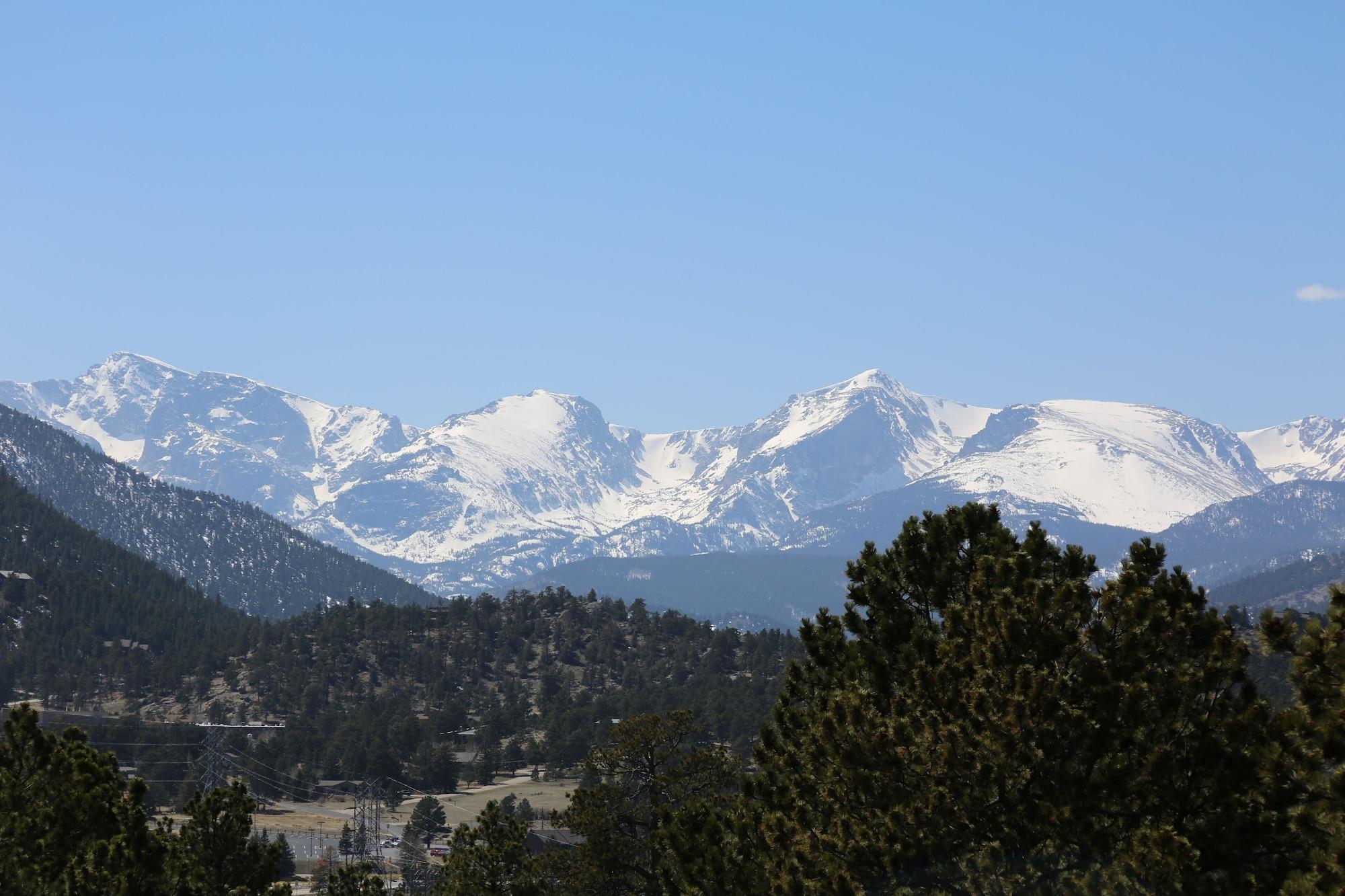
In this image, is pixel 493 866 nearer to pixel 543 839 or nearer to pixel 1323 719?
pixel 1323 719

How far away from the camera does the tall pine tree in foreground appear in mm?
24844

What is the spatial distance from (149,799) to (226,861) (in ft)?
519

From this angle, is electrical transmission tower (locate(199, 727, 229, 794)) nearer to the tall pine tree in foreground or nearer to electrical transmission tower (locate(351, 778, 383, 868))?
electrical transmission tower (locate(351, 778, 383, 868))

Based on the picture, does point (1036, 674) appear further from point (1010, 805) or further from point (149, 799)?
point (149, 799)

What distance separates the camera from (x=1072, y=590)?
88.5ft

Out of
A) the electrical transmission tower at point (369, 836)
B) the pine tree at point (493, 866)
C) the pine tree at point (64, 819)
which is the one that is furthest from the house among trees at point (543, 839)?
the pine tree at point (64, 819)

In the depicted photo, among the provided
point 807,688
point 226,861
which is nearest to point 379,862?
point 226,861

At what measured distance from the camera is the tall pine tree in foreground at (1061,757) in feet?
81.5

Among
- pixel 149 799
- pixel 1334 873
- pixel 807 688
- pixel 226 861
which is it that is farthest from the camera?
pixel 149 799

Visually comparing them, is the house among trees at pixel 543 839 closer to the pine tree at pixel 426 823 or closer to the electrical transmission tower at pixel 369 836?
the electrical transmission tower at pixel 369 836

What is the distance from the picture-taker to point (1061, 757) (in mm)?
26453

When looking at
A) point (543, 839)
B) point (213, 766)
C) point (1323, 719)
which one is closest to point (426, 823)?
point (213, 766)

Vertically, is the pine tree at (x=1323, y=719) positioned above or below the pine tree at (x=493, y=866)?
above

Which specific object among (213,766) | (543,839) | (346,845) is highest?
(213,766)
